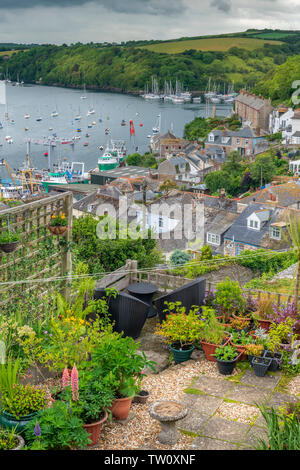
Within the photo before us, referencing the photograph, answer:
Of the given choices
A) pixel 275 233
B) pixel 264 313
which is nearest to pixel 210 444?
pixel 264 313

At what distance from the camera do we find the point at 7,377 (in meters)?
4.93

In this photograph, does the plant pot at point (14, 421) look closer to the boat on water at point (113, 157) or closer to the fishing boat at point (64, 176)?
the fishing boat at point (64, 176)

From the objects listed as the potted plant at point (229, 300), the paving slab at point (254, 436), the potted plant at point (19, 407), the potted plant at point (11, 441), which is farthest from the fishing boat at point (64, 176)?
the potted plant at point (11, 441)

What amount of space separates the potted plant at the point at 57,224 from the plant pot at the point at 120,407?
291 cm

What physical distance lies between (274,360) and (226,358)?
0.59 metres

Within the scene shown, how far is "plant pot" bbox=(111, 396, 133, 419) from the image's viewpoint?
4.98 m

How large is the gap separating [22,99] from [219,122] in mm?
84876

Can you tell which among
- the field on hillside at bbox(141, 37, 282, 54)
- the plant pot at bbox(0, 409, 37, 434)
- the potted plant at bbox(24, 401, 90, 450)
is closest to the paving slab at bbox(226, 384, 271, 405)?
the potted plant at bbox(24, 401, 90, 450)

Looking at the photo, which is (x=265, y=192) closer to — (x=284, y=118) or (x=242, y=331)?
(x=242, y=331)

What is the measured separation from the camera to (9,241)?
20.4 feet

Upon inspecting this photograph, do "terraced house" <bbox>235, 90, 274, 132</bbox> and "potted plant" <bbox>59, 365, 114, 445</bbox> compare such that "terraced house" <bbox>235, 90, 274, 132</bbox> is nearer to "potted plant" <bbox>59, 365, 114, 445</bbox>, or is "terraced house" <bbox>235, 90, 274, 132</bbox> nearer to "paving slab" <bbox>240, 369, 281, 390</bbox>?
"paving slab" <bbox>240, 369, 281, 390</bbox>

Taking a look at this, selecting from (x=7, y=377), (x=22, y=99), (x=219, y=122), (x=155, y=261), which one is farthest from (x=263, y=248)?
(x=22, y=99)

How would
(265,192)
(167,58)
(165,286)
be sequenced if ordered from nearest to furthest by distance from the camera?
(165,286), (265,192), (167,58)

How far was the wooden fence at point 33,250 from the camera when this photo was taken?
6.45 metres
